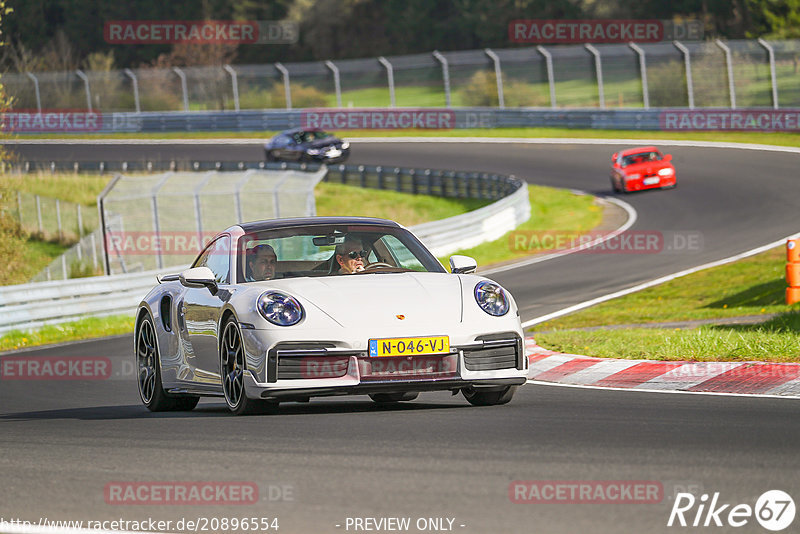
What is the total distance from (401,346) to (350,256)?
4.69 feet

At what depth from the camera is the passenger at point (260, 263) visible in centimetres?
870

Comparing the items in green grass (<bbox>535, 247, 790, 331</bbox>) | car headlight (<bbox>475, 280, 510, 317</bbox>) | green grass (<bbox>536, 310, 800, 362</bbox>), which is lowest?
green grass (<bbox>535, 247, 790, 331</bbox>)

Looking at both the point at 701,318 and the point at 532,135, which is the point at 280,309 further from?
the point at 532,135

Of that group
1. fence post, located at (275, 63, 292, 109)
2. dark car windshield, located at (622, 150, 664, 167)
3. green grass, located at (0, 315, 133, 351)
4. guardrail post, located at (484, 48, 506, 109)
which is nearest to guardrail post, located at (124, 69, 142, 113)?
fence post, located at (275, 63, 292, 109)

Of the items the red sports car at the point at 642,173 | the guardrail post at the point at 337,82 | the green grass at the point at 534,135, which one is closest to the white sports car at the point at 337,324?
the red sports car at the point at 642,173

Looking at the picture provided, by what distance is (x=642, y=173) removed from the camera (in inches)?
1380

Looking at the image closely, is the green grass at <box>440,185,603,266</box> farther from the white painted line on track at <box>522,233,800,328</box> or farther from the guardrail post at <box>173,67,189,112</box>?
the guardrail post at <box>173,67,189,112</box>

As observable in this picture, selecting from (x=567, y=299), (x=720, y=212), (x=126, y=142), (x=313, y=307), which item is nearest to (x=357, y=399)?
(x=313, y=307)

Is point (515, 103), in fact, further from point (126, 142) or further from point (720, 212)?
point (720, 212)

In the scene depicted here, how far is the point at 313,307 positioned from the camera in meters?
7.89

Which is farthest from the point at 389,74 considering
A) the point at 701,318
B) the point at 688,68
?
the point at 701,318

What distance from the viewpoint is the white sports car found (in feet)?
25.3

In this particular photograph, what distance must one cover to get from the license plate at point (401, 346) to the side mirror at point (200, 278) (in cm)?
153

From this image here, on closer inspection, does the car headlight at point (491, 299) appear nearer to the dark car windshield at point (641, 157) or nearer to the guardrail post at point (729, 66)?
the dark car windshield at point (641, 157)
